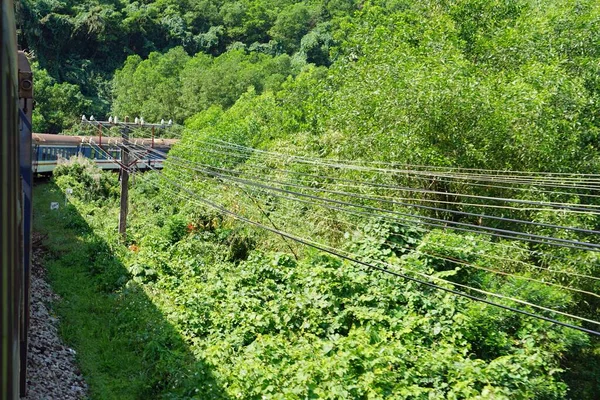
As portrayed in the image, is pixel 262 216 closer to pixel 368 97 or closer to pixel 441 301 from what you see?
pixel 368 97

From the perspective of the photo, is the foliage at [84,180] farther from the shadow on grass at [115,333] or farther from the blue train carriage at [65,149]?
the shadow on grass at [115,333]

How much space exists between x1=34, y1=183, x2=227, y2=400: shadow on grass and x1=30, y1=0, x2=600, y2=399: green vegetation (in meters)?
0.04

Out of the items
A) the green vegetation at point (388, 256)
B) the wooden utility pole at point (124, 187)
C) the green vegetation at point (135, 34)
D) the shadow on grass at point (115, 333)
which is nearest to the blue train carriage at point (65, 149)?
the wooden utility pole at point (124, 187)

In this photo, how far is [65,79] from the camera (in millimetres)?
43469

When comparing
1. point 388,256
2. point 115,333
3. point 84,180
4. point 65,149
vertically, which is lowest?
point 84,180

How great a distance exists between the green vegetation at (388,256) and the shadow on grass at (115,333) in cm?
4

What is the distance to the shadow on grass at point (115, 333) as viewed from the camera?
27.4 feet

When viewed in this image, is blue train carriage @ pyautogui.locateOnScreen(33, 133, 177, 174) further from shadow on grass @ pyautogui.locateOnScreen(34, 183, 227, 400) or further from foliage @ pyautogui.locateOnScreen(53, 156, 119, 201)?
shadow on grass @ pyautogui.locateOnScreen(34, 183, 227, 400)

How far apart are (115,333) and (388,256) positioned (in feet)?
17.4

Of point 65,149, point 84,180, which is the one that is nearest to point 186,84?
point 65,149

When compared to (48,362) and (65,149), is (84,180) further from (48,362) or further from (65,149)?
(48,362)

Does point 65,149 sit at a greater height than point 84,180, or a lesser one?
greater

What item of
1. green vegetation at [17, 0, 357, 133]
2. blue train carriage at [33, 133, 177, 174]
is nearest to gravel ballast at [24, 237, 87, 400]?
blue train carriage at [33, 133, 177, 174]

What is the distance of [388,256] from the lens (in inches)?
384
